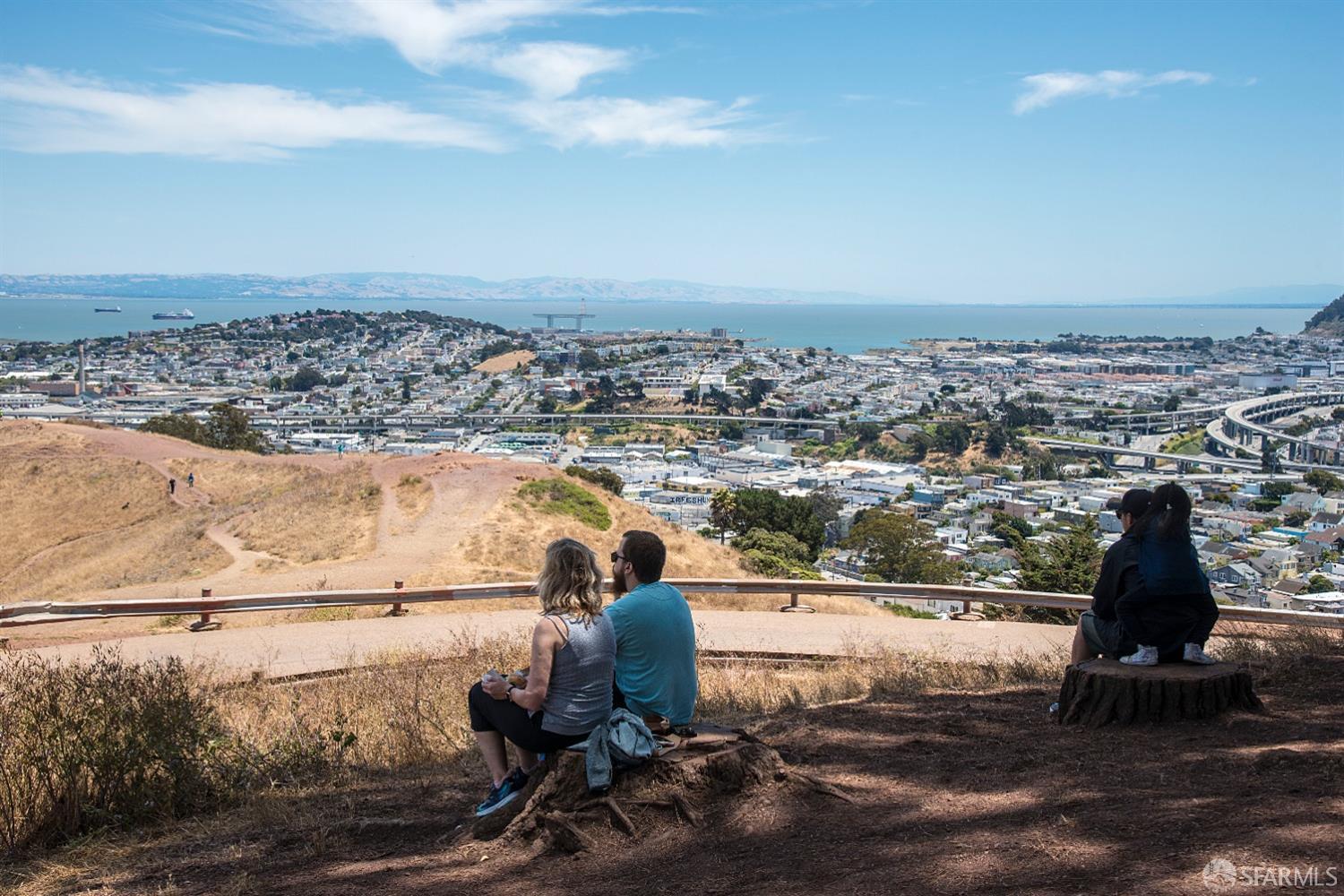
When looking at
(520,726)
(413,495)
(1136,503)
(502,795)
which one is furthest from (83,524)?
(1136,503)

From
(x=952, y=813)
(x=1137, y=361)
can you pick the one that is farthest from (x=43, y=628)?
(x=1137, y=361)

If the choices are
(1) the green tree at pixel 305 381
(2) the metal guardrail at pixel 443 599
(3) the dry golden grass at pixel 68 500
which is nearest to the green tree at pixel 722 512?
(3) the dry golden grass at pixel 68 500

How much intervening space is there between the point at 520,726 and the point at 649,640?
0.66 m

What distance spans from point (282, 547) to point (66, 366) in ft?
326

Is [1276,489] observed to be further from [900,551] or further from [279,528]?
[279,528]

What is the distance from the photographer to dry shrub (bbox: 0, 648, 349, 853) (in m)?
4.91

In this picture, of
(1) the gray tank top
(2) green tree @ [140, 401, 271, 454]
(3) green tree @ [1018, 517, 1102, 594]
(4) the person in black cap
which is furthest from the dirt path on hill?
(4) the person in black cap

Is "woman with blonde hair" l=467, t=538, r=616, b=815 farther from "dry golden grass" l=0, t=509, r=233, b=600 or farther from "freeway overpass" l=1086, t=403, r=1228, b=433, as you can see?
"freeway overpass" l=1086, t=403, r=1228, b=433

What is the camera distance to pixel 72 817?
493 centimetres

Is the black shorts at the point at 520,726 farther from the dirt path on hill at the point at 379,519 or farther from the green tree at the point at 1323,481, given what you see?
the green tree at the point at 1323,481

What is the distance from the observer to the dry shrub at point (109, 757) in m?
4.91

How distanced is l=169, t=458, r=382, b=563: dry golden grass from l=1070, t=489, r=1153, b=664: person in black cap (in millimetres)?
15109

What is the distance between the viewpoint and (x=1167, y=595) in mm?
5320

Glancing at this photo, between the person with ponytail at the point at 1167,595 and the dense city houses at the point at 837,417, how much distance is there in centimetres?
1082
